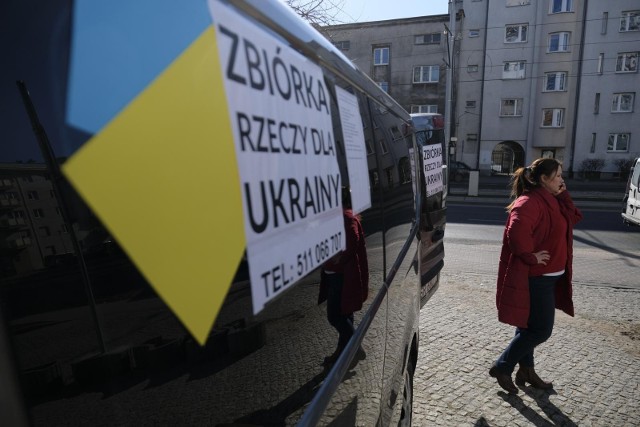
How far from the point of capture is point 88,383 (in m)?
0.62

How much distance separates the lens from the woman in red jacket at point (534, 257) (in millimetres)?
3020

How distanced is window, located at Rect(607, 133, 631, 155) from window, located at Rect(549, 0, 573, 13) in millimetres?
Answer: 9725

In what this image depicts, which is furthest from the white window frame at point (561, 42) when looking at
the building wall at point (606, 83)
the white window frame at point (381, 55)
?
the white window frame at point (381, 55)

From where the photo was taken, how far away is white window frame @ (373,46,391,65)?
35.0 meters

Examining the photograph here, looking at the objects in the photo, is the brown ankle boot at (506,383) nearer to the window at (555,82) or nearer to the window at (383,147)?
the window at (383,147)

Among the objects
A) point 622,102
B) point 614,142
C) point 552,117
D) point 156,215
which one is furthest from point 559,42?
point 156,215

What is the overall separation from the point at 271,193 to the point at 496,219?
45.5ft

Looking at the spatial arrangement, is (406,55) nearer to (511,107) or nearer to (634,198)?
(511,107)

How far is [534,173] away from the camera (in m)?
3.09

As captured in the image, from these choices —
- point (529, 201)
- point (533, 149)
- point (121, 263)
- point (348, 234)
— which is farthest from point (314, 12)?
point (533, 149)

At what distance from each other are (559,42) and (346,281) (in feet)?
121

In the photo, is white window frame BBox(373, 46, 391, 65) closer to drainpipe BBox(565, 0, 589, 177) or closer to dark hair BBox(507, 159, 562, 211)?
drainpipe BBox(565, 0, 589, 177)

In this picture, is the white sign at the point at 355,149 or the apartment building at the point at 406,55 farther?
the apartment building at the point at 406,55

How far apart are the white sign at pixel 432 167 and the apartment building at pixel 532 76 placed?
26.7 meters
